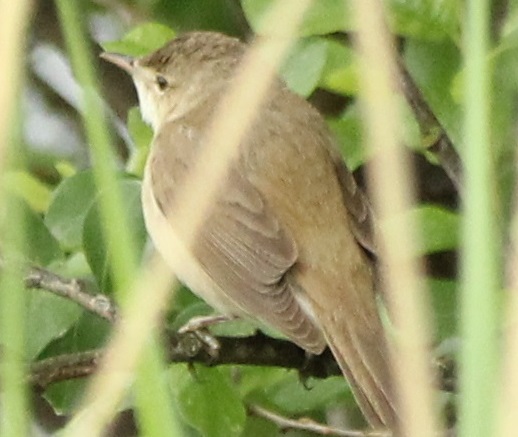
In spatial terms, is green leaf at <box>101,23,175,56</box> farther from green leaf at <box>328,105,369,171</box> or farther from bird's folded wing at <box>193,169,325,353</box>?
green leaf at <box>328,105,369,171</box>

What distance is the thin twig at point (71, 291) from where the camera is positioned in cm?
217

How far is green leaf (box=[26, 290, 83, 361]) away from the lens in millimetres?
2311

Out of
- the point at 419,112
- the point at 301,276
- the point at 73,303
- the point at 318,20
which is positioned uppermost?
the point at 318,20

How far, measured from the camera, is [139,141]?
10.0ft

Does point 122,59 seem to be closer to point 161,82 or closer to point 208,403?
point 161,82

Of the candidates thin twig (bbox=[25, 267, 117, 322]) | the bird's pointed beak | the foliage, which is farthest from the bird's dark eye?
thin twig (bbox=[25, 267, 117, 322])

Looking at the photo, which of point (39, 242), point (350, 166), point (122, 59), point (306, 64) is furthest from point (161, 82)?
point (39, 242)

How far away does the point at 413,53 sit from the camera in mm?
2639

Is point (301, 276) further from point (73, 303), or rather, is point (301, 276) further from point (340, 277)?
point (73, 303)

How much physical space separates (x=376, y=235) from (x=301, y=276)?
206 mm

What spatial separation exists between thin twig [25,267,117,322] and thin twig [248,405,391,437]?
0.49m

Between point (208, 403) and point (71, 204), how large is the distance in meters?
0.51

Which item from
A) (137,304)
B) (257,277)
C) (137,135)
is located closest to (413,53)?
(257,277)

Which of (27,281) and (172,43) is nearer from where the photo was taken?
(27,281)
